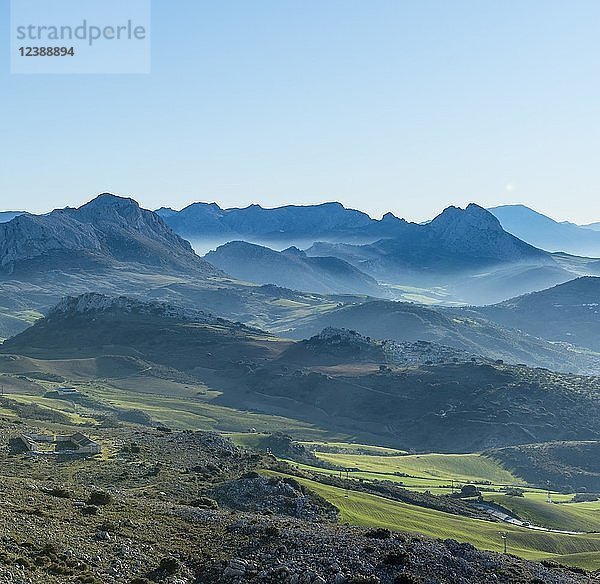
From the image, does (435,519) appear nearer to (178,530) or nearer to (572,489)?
(178,530)

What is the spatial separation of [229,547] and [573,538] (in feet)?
203

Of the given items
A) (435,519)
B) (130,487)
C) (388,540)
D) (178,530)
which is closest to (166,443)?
(130,487)

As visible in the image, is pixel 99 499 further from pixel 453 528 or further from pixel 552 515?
pixel 552 515

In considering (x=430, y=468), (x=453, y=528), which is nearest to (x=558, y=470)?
(x=430, y=468)

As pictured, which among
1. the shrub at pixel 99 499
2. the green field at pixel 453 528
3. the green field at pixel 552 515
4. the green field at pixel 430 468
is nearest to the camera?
the shrub at pixel 99 499

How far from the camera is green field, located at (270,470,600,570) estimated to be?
6942cm

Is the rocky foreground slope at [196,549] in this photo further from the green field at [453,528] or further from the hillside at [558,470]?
the hillside at [558,470]

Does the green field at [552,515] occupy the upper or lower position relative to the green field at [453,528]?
lower

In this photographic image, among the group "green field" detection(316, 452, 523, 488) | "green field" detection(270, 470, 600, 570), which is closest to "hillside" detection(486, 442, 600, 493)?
"green field" detection(316, 452, 523, 488)

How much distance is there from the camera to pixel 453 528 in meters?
76.1

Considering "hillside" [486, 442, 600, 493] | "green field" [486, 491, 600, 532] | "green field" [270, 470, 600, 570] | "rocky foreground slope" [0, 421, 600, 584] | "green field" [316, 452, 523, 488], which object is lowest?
"hillside" [486, 442, 600, 493]

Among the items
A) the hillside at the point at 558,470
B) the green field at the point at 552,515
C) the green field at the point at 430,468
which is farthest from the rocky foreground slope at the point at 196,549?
the hillside at the point at 558,470

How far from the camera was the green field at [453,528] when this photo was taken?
2733 inches

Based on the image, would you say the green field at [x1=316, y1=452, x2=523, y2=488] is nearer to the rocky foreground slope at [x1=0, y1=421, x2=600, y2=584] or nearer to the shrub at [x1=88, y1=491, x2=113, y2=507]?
the shrub at [x1=88, y1=491, x2=113, y2=507]
